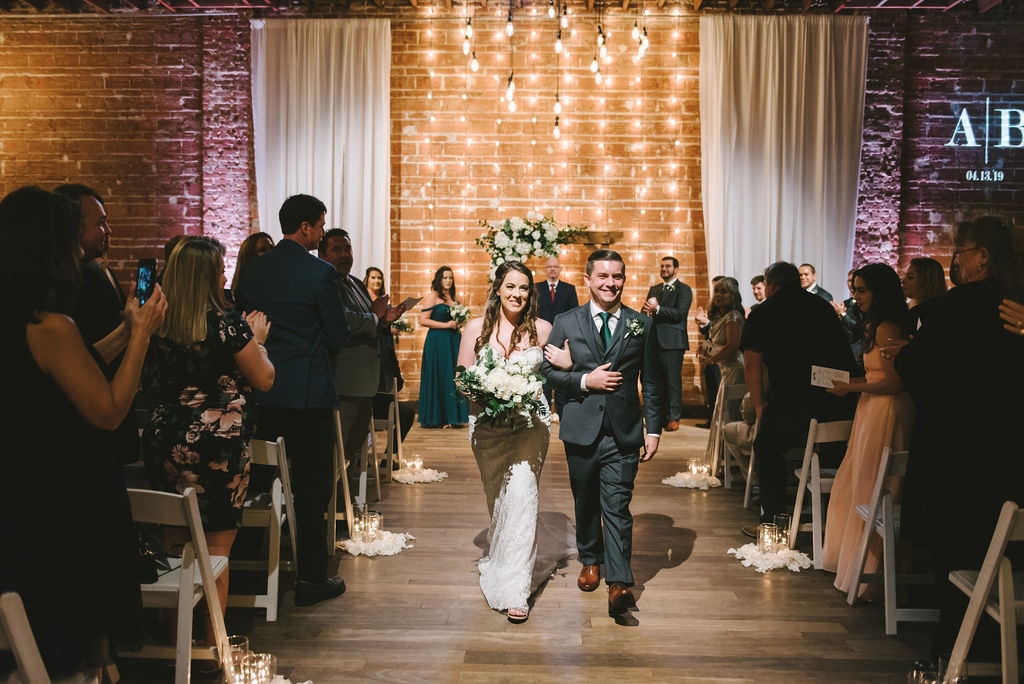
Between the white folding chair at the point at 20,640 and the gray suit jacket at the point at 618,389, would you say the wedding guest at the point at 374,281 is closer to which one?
the gray suit jacket at the point at 618,389

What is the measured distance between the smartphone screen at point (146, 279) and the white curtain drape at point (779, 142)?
24.7 feet

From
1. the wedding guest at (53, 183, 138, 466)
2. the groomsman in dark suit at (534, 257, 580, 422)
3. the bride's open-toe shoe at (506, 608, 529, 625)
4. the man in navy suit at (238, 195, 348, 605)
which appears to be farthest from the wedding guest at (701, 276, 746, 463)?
the wedding guest at (53, 183, 138, 466)

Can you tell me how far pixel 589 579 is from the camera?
3.88 m

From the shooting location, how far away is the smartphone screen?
7.48 ft

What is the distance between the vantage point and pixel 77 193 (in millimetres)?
3098

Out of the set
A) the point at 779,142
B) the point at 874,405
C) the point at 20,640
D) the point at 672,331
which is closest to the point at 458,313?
the point at 672,331

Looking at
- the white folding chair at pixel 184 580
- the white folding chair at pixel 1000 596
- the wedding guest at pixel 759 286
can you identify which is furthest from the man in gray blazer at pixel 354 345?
the wedding guest at pixel 759 286

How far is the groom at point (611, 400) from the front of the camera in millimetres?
3531

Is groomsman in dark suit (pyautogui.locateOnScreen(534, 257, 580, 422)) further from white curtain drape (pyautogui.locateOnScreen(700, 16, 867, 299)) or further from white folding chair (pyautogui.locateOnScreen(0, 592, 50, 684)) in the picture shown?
white folding chair (pyautogui.locateOnScreen(0, 592, 50, 684))

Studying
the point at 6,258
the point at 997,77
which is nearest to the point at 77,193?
the point at 6,258

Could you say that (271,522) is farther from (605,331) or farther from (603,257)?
(603,257)

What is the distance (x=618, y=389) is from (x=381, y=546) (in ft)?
5.87

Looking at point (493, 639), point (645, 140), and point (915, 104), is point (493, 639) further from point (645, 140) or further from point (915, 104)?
point (915, 104)

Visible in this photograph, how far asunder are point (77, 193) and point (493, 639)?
2577 millimetres
